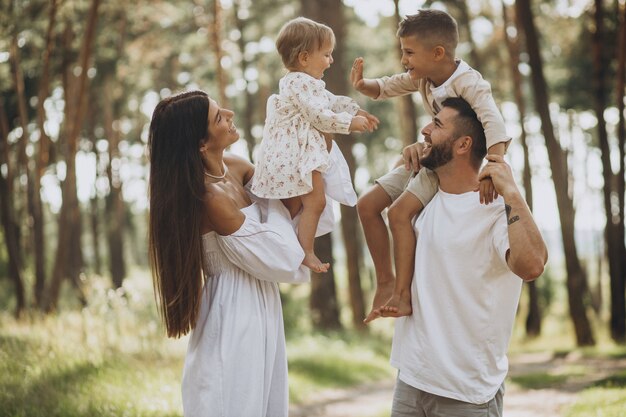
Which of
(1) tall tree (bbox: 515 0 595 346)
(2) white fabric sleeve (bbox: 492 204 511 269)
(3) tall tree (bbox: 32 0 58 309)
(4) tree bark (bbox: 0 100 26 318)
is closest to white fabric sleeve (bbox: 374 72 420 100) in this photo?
(2) white fabric sleeve (bbox: 492 204 511 269)

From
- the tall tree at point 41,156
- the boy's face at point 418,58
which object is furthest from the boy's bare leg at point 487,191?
the tall tree at point 41,156

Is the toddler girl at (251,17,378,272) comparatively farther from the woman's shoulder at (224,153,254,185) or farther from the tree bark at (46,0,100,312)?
the tree bark at (46,0,100,312)

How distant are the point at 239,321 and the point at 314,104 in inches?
→ 45.5

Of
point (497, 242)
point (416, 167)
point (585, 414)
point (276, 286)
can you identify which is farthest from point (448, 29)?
point (585, 414)

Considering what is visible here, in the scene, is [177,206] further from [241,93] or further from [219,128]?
[241,93]

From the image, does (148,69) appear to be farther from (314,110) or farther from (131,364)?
(314,110)

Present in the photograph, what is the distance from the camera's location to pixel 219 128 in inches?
148

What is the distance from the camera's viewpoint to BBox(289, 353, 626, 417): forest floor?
872 centimetres

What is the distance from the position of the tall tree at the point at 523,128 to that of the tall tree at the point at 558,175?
383 centimetres

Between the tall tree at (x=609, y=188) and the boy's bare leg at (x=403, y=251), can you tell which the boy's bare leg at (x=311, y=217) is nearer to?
the boy's bare leg at (x=403, y=251)

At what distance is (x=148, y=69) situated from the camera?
83.9 ft

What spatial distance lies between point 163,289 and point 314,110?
3.83 ft

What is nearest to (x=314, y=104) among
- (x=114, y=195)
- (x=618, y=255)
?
(x=618, y=255)

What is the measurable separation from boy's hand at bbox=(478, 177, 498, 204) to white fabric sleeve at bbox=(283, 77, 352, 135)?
0.89 metres
